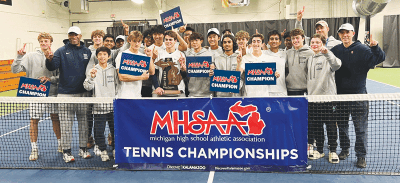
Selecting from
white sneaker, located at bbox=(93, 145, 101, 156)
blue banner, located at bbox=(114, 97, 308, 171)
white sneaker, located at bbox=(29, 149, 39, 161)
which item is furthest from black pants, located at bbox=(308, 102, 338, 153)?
white sneaker, located at bbox=(29, 149, 39, 161)

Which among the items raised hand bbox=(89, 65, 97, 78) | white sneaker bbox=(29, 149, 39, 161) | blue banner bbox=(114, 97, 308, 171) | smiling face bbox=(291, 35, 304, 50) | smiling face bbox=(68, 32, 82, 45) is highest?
smiling face bbox=(68, 32, 82, 45)

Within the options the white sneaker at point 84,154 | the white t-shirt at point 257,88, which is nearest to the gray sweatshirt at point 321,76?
the white t-shirt at point 257,88

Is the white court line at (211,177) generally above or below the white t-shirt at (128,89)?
below

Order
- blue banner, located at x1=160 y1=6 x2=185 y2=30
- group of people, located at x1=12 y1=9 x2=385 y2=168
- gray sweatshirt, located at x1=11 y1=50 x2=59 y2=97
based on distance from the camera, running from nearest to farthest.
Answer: group of people, located at x1=12 y1=9 x2=385 y2=168 → gray sweatshirt, located at x1=11 y1=50 x2=59 y2=97 → blue banner, located at x1=160 y1=6 x2=185 y2=30

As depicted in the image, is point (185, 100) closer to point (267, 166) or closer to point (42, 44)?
point (267, 166)

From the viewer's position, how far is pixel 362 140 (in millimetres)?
4672

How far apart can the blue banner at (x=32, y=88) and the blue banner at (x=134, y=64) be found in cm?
145

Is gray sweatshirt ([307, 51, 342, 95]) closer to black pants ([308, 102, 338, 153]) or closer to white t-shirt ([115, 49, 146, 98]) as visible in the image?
black pants ([308, 102, 338, 153])

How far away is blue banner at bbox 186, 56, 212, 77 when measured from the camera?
181 inches

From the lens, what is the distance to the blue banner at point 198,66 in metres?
4.60

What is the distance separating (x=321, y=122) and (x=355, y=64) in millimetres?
1055

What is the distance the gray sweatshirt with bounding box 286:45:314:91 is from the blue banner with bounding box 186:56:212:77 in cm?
142

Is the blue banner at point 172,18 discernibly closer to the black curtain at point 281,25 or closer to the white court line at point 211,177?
the white court line at point 211,177

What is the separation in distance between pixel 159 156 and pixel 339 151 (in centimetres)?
318
